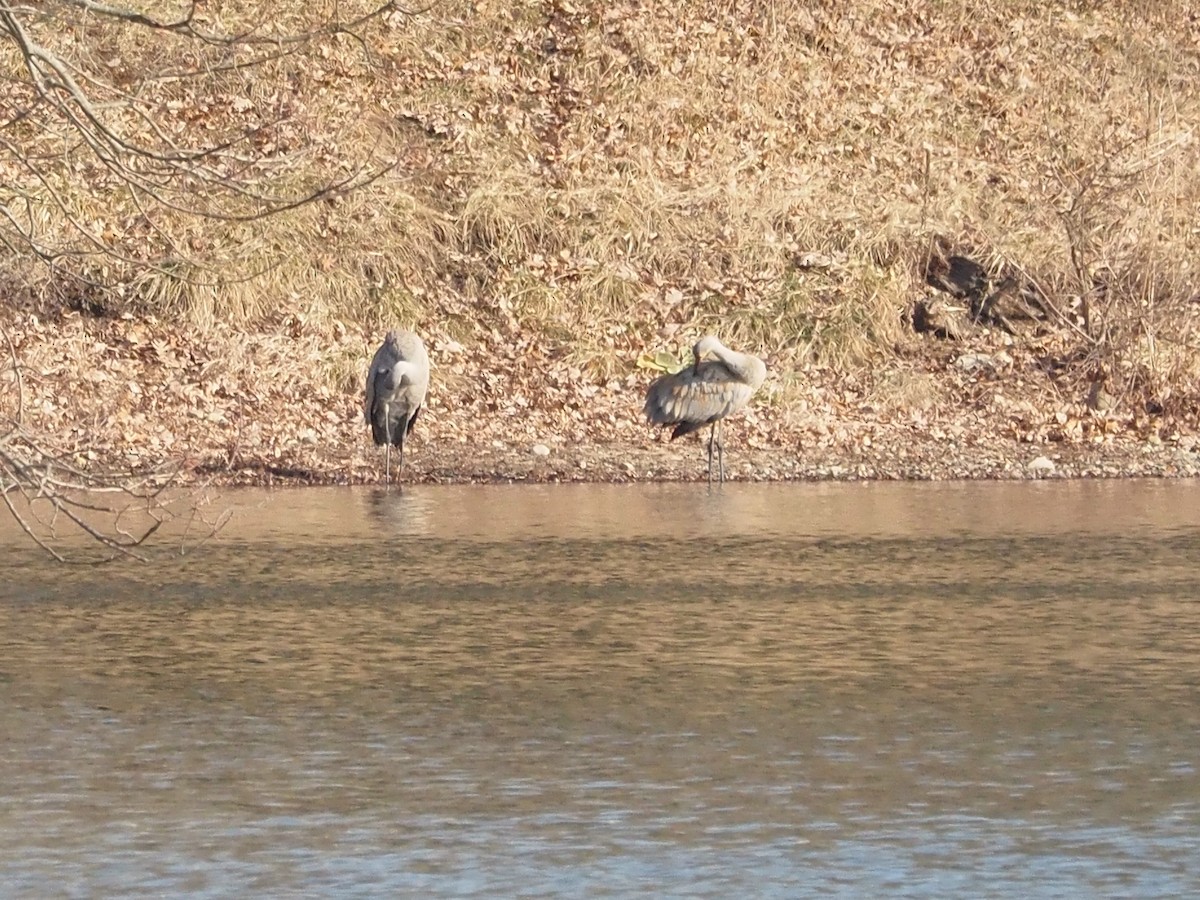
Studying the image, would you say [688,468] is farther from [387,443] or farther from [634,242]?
[634,242]

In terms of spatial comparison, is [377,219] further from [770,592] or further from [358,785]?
[358,785]

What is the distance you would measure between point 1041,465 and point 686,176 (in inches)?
292

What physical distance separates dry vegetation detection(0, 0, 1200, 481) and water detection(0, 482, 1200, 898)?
500 cm

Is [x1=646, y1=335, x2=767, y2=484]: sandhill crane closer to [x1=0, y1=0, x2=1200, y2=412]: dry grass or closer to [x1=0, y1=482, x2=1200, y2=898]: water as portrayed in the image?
[x1=0, y1=0, x2=1200, y2=412]: dry grass

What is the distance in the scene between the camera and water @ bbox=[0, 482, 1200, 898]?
22.6ft

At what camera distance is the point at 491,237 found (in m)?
24.1

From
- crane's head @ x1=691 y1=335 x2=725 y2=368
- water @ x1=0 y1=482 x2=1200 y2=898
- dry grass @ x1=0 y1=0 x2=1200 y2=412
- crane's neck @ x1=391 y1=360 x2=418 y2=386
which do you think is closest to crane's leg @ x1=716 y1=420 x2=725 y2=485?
crane's head @ x1=691 y1=335 x2=725 y2=368

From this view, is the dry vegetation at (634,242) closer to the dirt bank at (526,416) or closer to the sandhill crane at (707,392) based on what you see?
the dirt bank at (526,416)

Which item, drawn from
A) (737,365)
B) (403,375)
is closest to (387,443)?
(403,375)

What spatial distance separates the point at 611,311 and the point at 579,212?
1.74 m

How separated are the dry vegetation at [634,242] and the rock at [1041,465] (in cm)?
21

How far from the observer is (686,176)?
25859mm

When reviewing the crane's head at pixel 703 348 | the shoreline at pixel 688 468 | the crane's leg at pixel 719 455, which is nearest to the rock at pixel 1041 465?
the shoreline at pixel 688 468

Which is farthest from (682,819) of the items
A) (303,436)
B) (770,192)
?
→ (770,192)
